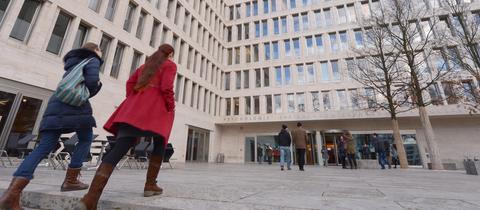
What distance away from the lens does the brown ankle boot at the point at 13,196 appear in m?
1.97

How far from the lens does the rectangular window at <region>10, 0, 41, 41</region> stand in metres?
9.45

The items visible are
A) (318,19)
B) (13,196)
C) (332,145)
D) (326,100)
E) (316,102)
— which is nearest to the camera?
(13,196)

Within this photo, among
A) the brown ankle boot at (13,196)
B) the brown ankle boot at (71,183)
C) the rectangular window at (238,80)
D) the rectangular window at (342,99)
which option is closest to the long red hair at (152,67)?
the brown ankle boot at (13,196)

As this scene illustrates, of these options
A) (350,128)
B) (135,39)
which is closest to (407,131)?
(350,128)

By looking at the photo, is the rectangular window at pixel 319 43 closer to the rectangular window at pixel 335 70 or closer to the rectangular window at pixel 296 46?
the rectangular window at pixel 335 70

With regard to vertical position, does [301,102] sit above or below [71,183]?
above

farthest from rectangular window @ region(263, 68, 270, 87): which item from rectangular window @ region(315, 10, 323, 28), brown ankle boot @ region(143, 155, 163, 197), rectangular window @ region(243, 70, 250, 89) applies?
brown ankle boot @ region(143, 155, 163, 197)

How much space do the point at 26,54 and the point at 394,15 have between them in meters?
20.8

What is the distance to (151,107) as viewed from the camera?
7.62 feet

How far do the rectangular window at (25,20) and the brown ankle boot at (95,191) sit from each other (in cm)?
1142

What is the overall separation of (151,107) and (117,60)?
1403cm

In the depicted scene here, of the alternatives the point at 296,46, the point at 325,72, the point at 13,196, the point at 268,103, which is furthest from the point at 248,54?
the point at 13,196

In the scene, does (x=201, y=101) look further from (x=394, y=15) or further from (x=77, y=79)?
(x=77, y=79)

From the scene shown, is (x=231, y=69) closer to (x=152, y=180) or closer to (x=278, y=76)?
(x=278, y=76)
